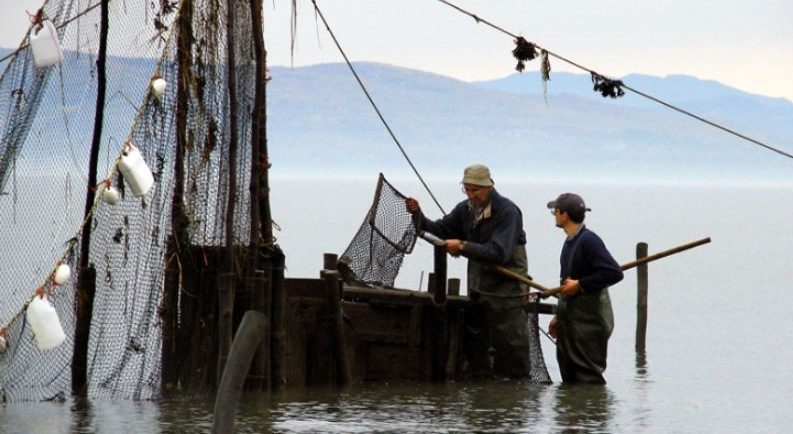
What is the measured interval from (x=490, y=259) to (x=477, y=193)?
0.61 m

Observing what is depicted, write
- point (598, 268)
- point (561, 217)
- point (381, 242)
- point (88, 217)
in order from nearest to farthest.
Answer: point (88, 217) < point (598, 268) < point (561, 217) < point (381, 242)

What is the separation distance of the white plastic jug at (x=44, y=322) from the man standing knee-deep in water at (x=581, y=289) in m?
4.42

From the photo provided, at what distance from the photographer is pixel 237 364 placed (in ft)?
32.4

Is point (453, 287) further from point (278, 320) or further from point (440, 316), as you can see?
point (278, 320)

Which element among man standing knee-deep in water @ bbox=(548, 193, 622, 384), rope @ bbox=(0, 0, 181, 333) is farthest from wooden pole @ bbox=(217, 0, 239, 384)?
man standing knee-deep in water @ bbox=(548, 193, 622, 384)

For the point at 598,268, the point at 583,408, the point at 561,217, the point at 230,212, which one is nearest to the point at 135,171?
the point at 230,212

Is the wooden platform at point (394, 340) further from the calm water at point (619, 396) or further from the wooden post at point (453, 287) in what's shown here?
the wooden post at point (453, 287)

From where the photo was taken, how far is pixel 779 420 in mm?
18438

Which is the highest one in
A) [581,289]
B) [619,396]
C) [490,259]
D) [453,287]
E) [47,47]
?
[47,47]

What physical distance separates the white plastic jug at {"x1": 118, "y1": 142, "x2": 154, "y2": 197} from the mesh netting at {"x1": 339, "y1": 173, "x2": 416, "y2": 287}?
3.04m

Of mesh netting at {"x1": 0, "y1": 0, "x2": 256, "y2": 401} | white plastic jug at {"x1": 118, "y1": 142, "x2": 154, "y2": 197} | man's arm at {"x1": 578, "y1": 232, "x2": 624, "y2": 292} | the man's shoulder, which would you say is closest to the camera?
white plastic jug at {"x1": 118, "y1": 142, "x2": 154, "y2": 197}

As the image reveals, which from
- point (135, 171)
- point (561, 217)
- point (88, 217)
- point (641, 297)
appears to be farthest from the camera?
point (641, 297)

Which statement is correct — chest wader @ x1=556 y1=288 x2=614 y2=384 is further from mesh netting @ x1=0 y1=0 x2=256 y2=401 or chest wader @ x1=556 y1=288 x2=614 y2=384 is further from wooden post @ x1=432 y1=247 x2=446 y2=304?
mesh netting @ x1=0 y1=0 x2=256 y2=401

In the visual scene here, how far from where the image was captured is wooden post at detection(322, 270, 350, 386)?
1639cm
